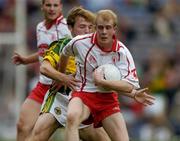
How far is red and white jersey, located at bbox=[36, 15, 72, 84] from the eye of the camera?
40.2 ft

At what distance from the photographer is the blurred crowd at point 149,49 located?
1962cm

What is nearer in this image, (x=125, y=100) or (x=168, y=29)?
(x=125, y=100)

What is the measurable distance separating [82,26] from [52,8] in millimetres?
799

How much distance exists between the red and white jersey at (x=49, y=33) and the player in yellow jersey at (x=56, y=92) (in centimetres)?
40

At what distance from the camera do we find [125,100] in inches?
785

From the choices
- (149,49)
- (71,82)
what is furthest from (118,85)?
(149,49)

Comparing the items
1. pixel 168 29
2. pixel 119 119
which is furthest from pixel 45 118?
pixel 168 29

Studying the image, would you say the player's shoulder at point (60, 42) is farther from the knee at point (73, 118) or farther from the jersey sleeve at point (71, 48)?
the knee at point (73, 118)

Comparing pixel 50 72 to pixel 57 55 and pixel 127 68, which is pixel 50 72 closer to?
pixel 57 55

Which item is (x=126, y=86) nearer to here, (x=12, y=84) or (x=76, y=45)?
(x=76, y=45)

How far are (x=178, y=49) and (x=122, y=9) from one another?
1947mm

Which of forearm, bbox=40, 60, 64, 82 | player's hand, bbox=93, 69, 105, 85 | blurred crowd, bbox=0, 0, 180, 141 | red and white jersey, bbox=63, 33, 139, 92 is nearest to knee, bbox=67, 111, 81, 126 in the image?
player's hand, bbox=93, 69, 105, 85

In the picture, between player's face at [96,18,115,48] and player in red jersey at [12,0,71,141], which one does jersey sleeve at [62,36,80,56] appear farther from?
player in red jersey at [12,0,71,141]

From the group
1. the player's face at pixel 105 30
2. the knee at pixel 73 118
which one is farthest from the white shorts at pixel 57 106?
the player's face at pixel 105 30
